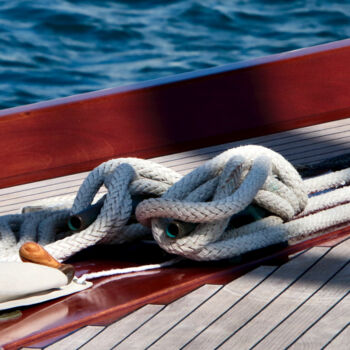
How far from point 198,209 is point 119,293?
0.22 meters

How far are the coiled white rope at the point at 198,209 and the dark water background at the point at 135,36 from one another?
484cm

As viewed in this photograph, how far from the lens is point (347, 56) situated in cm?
304

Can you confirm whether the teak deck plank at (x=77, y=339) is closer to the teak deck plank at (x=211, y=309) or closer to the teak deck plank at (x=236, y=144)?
the teak deck plank at (x=211, y=309)

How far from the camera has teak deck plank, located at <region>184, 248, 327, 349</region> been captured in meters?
1.54

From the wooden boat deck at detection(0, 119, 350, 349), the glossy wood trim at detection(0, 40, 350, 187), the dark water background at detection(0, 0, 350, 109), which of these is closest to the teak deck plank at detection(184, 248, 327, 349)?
the wooden boat deck at detection(0, 119, 350, 349)

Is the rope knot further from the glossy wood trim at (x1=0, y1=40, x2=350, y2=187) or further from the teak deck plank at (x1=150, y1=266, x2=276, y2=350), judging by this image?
the glossy wood trim at (x1=0, y1=40, x2=350, y2=187)

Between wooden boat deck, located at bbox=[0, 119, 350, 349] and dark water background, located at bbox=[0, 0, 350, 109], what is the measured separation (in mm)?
5090

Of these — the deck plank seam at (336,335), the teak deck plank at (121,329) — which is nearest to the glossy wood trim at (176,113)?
the teak deck plank at (121,329)

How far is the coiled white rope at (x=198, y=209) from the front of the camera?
182cm

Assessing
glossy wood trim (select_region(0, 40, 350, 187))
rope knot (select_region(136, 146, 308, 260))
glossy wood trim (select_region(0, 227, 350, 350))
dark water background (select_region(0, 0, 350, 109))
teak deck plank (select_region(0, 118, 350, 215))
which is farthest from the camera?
dark water background (select_region(0, 0, 350, 109))

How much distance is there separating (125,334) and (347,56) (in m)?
1.72

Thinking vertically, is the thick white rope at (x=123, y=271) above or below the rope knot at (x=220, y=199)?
below

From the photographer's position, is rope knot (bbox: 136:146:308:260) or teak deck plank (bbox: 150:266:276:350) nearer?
teak deck plank (bbox: 150:266:276:350)

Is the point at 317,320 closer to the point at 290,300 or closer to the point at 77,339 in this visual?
the point at 290,300
